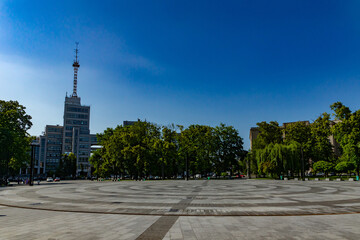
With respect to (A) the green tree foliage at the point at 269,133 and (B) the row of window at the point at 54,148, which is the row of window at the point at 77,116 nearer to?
(B) the row of window at the point at 54,148

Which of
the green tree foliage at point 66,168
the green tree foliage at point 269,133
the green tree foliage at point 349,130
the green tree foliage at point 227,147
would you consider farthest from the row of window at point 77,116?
the green tree foliage at point 349,130

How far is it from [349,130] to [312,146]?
14208 millimetres

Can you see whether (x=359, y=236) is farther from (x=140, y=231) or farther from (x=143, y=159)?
(x=143, y=159)

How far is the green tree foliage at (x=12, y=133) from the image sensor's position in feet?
142

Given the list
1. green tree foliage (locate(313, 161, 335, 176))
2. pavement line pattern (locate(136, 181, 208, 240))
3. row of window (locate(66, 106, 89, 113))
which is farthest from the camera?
row of window (locate(66, 106, 89, 113))

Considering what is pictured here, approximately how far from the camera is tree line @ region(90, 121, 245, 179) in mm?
61066

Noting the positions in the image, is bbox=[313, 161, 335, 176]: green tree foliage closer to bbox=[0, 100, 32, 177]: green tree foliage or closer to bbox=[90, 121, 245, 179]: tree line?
bbox=[90, 121, 245, 179]: tree line

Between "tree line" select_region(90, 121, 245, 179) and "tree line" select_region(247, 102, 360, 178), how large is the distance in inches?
290

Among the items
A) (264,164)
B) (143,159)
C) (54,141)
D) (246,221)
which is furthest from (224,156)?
(54,141)

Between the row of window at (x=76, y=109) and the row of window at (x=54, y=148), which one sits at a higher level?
the row of window at (x=76, y=109)

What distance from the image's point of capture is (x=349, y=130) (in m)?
48.3

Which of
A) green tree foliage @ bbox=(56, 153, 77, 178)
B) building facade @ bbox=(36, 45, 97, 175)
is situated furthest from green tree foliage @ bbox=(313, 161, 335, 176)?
building facade @ bbox=(36, 45, 97, 175)

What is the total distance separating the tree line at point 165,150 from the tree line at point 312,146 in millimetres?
7367

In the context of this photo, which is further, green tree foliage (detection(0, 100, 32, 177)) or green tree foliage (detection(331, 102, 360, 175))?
green tree foliage (detection(331, 102, 360, 175))
